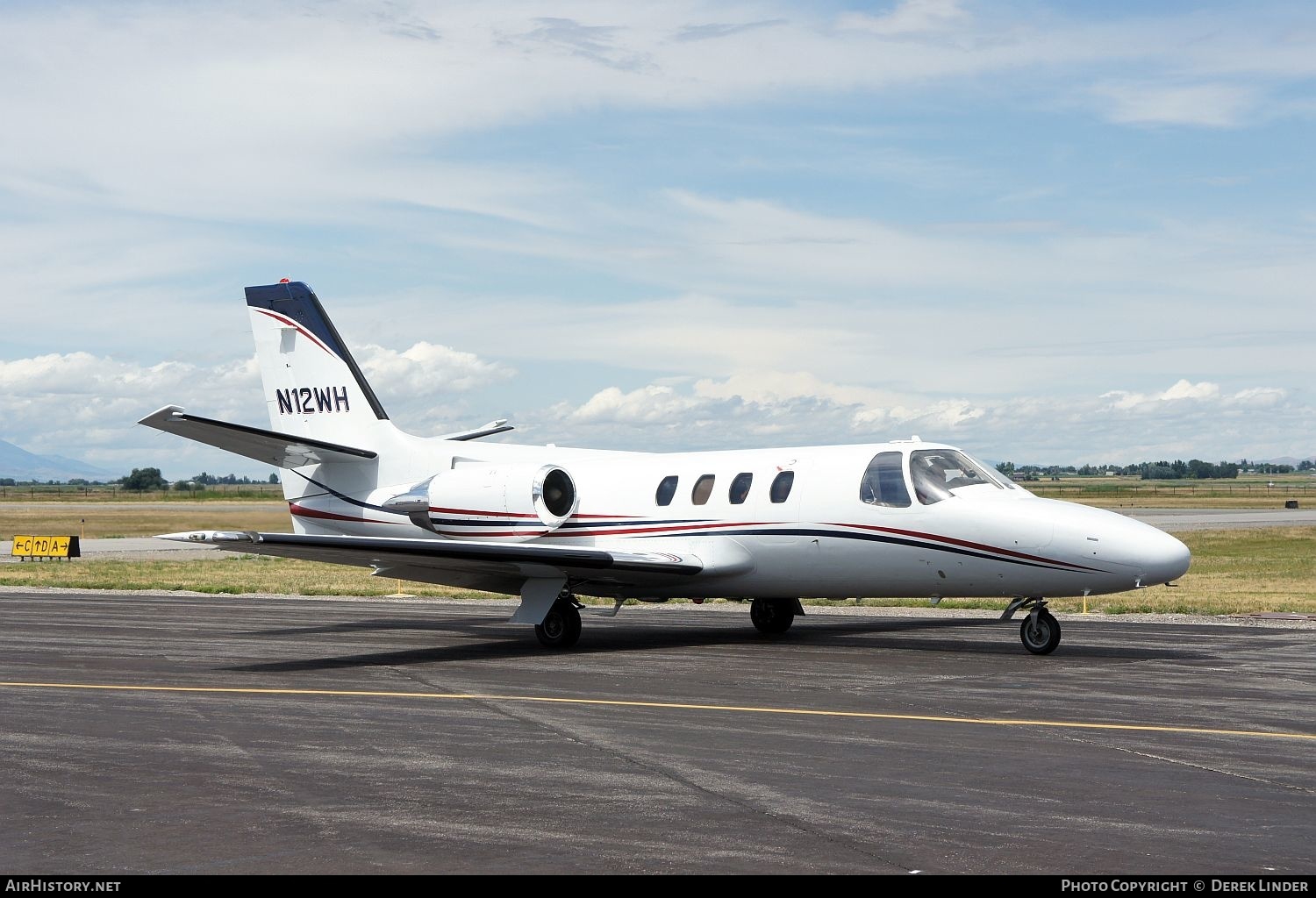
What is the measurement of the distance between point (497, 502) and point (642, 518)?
238 centimetres

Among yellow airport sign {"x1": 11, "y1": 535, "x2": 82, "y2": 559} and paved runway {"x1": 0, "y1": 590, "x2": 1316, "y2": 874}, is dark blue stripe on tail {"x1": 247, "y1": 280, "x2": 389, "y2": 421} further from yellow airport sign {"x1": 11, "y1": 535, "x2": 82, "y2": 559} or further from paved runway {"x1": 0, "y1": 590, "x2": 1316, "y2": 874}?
yellow airport sign {"x1": 11, "y1": 535, "x2": 82, "y2": 559}

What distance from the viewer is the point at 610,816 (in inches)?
342

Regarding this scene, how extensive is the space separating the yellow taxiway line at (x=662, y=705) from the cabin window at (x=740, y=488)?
6.28 meters

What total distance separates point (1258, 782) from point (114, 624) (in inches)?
784

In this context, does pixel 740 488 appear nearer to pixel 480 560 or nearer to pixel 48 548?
pixel 480 560

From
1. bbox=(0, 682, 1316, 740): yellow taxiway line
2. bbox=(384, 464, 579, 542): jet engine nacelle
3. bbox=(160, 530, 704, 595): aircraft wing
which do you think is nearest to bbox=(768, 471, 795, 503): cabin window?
bbox=(160, 530, 704, 595): aircraft wing

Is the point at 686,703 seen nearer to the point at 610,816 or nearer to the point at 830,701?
the point at 830,701

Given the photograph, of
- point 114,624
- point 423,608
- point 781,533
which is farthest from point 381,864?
point 423,608

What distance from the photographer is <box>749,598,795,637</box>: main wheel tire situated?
2169cm

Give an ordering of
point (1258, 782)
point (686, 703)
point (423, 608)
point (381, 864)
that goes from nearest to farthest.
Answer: point (381, 864) < point (1258, 782) < point (686, 703) < point (423, 608)

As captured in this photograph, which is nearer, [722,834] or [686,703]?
[722,834]

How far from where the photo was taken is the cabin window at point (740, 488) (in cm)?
2019

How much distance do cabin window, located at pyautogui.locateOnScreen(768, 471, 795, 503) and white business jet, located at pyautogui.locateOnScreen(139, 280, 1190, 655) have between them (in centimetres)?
4
